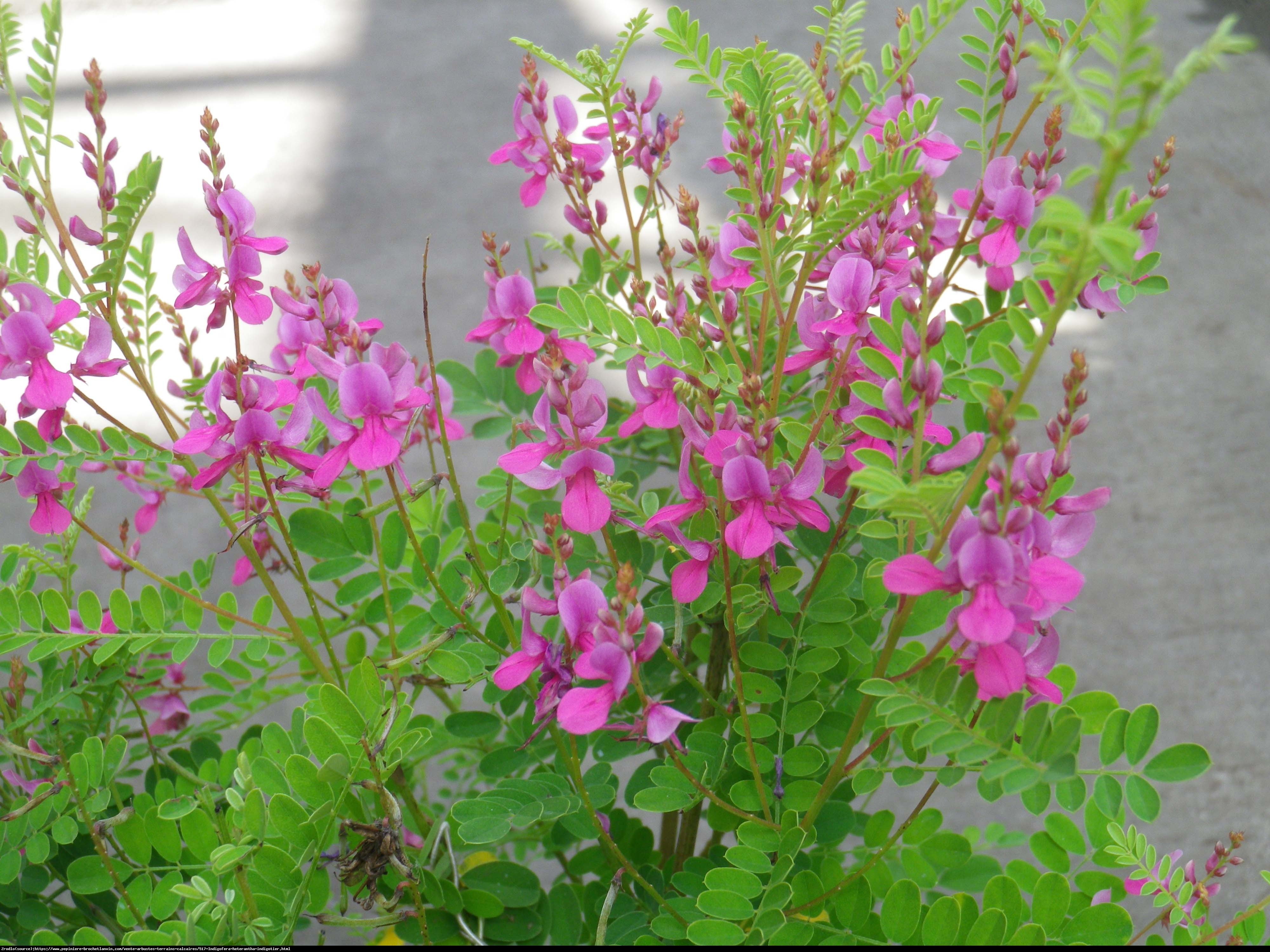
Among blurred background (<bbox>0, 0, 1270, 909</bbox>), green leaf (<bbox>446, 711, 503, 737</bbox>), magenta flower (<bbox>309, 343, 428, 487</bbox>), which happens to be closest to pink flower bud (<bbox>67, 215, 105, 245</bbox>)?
magenta flower (<bbox>309, 343, 428, 487</bbox>)

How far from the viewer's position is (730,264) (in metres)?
0.57

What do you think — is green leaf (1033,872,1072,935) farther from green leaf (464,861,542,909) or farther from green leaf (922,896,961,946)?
green leaf (464,861,542,909)

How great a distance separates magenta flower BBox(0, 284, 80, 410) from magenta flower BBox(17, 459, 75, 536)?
0.24 ft

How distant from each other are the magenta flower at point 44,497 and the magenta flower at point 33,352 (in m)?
0.07

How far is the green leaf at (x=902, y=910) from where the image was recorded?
1.69ft

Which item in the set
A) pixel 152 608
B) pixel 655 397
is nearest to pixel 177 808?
pixel 152 608

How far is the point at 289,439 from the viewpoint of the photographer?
52 cm

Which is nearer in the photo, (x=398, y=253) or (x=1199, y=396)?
(x=1199, y=396)

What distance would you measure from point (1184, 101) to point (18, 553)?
2502 millimetres

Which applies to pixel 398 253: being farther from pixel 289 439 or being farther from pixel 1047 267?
pixel 1047 267

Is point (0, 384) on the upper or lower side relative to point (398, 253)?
lower

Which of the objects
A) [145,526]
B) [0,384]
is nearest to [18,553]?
[145,526]

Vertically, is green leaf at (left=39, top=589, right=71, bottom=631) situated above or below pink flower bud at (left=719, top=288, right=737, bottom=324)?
below

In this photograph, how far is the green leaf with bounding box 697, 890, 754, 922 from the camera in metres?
0.50
